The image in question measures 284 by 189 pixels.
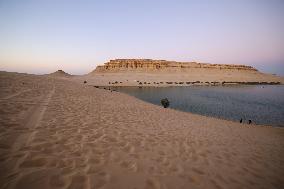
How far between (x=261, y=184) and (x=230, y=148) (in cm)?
278

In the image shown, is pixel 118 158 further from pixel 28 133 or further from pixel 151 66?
pixel 151 66

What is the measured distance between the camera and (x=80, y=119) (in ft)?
30.7

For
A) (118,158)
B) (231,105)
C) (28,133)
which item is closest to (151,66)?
(231,105)

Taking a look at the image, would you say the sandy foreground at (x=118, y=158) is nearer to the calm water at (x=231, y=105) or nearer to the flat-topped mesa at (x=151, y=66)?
the calm water at (x=231, y=105)

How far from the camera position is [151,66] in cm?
11831

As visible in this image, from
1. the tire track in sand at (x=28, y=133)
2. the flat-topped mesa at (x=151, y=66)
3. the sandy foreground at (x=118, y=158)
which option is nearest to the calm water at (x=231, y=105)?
the sandy foreground at (x=118, y=158)

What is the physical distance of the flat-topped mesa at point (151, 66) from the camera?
384 ft

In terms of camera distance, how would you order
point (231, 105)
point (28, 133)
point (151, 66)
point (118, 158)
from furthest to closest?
point (151, 66) < point (231, 105) < point (28, 133) < point (118, 158)

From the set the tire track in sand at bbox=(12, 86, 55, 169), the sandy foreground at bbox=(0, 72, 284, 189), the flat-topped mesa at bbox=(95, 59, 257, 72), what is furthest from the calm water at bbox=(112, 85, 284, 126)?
the flat-topped mesa at bbox=(95, 59, 257, 72)

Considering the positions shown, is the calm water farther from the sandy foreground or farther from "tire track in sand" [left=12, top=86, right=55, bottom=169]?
"tire track in sand" [left=12, top=86, right=55, bottom=169]

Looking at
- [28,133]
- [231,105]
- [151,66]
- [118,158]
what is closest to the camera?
[118,158]

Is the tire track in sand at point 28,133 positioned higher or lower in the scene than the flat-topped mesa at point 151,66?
lower

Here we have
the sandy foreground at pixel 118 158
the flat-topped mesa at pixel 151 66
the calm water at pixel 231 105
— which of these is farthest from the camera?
the flat-topped mesa at pixel 151 66

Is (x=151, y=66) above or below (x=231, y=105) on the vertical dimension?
above
